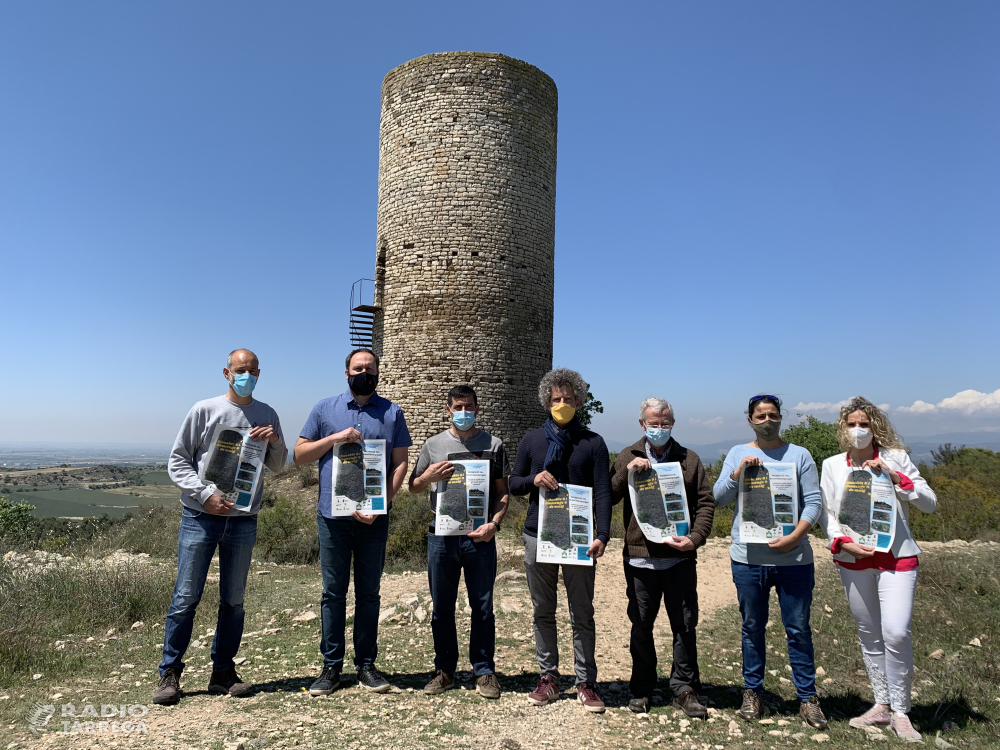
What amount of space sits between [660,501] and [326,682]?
2.41m

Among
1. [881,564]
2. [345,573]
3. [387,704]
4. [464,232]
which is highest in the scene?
[464,232]

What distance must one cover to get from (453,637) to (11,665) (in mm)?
3188

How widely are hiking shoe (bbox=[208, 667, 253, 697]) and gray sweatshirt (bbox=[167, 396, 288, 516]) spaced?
1036 millimetres

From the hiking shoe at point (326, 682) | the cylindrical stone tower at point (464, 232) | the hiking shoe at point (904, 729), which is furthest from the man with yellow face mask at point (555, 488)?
the cylindrical stone tower at point (464, 232)

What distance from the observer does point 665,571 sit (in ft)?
11.7

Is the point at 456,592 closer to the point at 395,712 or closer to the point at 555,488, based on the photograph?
the point at 395,712

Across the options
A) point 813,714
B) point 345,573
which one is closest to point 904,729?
point 813,714

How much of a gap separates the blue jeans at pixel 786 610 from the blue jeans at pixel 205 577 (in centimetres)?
308

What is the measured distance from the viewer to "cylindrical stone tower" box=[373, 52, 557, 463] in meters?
14.0

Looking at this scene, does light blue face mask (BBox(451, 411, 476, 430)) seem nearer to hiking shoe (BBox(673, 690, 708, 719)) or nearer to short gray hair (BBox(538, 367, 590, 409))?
short gray hair (BBox(538, 367, 590, 409))

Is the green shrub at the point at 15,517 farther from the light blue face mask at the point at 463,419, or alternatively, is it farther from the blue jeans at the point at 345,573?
the light blue face mask at the point at 463,419

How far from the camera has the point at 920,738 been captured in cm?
327

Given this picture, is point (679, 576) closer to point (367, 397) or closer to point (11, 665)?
point (367, 397)

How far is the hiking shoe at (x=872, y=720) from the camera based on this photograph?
339cm
